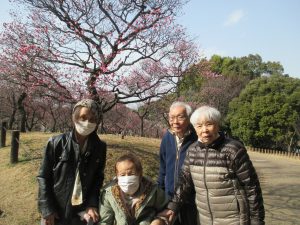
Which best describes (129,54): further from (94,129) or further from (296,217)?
(94,129)

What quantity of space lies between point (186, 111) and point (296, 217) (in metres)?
5.04

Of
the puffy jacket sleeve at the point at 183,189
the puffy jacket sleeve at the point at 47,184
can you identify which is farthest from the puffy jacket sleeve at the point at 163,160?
the puffy jacket sleeve at the point at 47,184

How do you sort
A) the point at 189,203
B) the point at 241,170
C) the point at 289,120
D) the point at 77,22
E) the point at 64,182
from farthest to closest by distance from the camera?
1. the point at 289,120
2. the point at 77,22
3. the point at 189,203
4. the point at 64,182
5. the point at 241,170

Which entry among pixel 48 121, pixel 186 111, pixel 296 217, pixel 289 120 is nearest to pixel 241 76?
pixel 289 120

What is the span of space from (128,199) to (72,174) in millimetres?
487

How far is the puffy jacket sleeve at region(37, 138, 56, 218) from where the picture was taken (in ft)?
8.93

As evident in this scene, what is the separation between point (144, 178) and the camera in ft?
9.36

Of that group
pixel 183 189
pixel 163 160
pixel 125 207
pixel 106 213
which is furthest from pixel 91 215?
pixel 163 160

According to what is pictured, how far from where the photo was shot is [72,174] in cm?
278

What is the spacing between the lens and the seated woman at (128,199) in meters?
2.71

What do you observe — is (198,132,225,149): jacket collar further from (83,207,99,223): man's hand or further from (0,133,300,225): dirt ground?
(0,133,300,225): dirt ground

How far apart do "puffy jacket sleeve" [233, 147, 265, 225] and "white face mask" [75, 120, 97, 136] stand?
115 cm

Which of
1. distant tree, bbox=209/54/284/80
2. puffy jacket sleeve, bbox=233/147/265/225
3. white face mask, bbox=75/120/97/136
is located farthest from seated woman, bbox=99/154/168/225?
distant tree, bbox=209/54/284/80

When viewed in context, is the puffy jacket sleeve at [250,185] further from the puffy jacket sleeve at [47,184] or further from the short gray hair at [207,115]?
the puffy jacket sleeve at [47,184]
